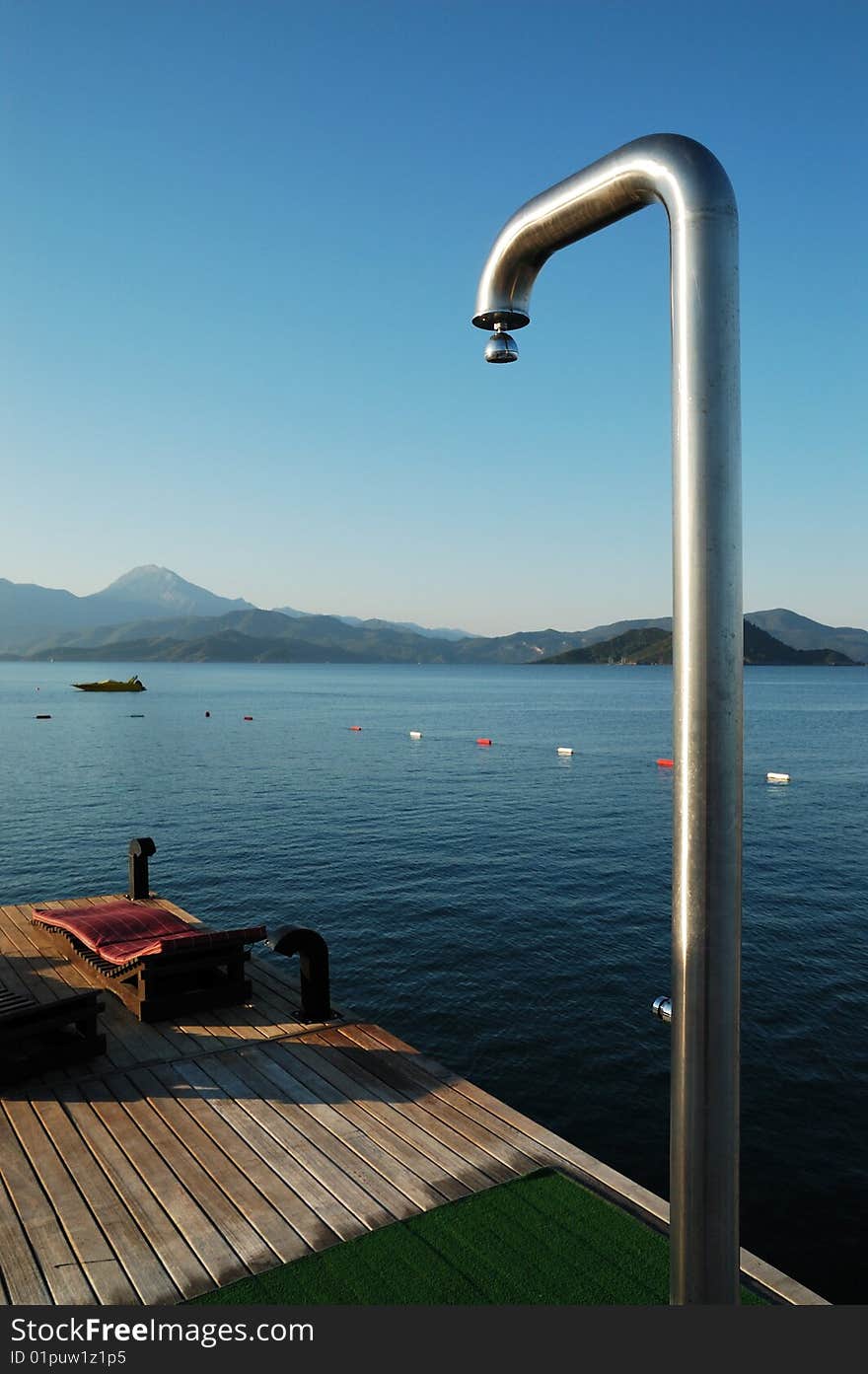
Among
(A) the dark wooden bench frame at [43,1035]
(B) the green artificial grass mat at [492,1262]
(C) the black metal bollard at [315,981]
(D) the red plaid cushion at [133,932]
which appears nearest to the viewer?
(B) the green artificial grass mat at [492,1262]

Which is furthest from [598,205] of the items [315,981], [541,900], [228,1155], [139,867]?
[541,900]

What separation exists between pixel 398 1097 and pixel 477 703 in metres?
138

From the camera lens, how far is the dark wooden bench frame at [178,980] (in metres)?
10.6

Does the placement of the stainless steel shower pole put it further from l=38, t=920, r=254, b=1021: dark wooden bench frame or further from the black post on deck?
the black post on deck

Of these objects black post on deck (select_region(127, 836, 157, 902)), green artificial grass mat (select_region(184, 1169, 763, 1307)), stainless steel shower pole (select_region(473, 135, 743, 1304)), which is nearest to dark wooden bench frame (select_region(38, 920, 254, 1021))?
black post on deck (select_region(127, 836, 157, 902))

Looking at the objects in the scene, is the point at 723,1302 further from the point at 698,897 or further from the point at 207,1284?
the point at 207,1284

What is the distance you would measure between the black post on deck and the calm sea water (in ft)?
16.7

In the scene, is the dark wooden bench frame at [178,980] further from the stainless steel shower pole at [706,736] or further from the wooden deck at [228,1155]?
the stainless steel shower pole at [706,736]

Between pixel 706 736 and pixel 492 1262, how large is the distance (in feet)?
17.2

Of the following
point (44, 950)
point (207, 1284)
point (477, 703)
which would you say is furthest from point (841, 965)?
point (477, 703)

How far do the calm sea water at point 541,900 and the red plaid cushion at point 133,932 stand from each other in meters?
6.20

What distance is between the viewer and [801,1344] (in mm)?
3195

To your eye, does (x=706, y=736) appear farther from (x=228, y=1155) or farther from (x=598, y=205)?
(x=228, y=1155)

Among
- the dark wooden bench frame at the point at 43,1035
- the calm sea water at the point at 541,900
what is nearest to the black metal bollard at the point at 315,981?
the dark wooden bench frame at the point at 43,1035
